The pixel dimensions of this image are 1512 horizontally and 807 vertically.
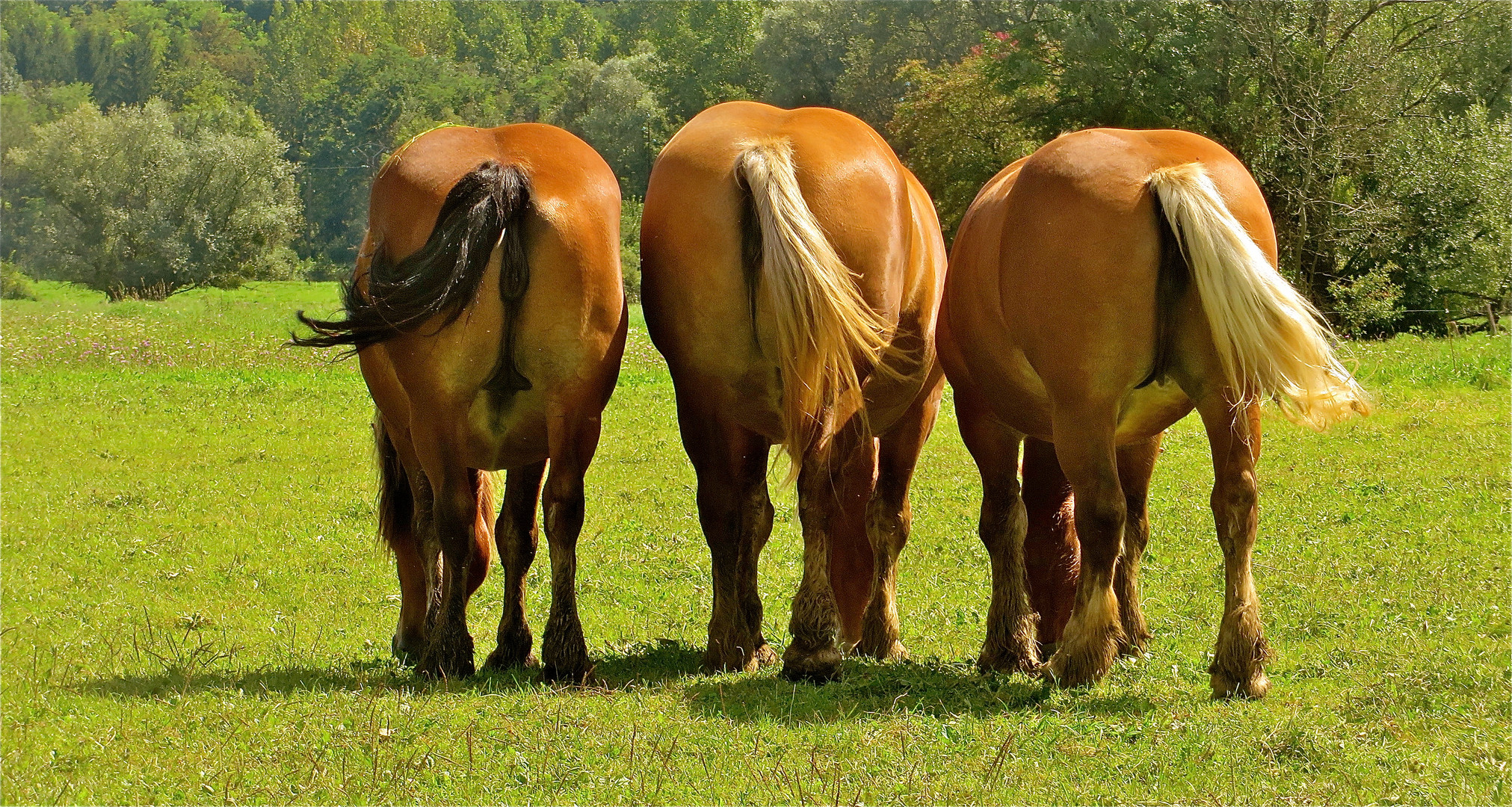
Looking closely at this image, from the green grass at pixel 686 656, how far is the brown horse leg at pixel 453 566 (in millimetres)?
172

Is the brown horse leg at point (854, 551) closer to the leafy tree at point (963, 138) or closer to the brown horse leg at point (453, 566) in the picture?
the brown horse leg at point (453, 566)

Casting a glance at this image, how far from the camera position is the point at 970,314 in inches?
233

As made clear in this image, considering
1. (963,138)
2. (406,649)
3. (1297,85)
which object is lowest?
(406,649)

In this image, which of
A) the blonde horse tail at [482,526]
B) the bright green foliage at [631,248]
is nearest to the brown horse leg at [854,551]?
the blonde horse tail at [482,526]

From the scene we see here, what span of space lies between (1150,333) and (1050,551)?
1912 mm

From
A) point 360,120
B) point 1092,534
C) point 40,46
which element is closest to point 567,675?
point 1092,534

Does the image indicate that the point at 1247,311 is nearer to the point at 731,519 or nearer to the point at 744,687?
the point at 731,519

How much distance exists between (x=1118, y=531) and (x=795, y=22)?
191 ft

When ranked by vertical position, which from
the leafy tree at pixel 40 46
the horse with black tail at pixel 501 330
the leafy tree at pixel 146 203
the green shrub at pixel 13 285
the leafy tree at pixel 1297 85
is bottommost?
the green shrub at pixel 13 285

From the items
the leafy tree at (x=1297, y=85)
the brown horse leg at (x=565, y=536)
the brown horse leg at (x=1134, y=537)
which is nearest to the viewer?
the brown horse leg at (x=565, y=536)

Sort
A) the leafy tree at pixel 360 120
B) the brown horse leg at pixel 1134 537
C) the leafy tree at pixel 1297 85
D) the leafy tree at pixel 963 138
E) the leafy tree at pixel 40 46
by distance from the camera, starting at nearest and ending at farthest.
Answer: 1. the brown horse leg at pixel 1134 537
2. the leafy tree at pixel 1297 85
3. the leafy tree at pixel 963 138
4. the leafy tree at pixel 360 120
5. the leafy tree at pixel 40 46

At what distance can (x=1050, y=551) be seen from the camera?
6.45 meters

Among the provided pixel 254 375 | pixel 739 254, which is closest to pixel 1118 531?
pixel 739 254

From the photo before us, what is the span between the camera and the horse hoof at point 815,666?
5.32 m
